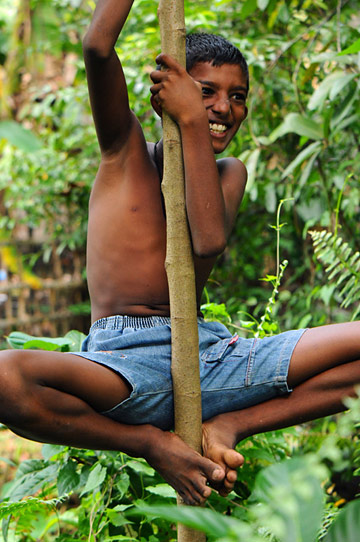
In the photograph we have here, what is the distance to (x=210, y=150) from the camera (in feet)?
4.58

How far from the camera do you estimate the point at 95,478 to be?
69.7 inches

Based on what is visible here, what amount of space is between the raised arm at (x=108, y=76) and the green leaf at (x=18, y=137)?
77cm

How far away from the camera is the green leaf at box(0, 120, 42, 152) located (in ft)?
2.11

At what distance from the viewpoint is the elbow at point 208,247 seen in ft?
4.57

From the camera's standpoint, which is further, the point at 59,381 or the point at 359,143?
the point at 359,143

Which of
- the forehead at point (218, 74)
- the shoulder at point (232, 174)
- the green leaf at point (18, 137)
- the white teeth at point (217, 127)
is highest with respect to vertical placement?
the forehead at point (218, 74)

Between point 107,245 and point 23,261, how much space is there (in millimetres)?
3617

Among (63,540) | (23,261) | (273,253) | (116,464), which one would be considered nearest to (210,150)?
(116,464)

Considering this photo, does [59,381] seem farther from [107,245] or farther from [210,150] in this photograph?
[210,150]

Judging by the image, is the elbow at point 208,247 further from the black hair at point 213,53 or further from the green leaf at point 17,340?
the green leaf at point 17,340

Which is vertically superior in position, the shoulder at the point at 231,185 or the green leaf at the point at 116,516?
the shoulder at the point at 231,185

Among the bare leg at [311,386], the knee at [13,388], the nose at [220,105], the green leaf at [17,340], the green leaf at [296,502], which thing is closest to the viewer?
the green leaf at [296,502]

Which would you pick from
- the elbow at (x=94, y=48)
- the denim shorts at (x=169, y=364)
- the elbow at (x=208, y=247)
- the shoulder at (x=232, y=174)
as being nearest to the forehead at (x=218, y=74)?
the shoulder at (x=232, y=174)

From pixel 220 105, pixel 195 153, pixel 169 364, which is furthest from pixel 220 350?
pixel 220 105
